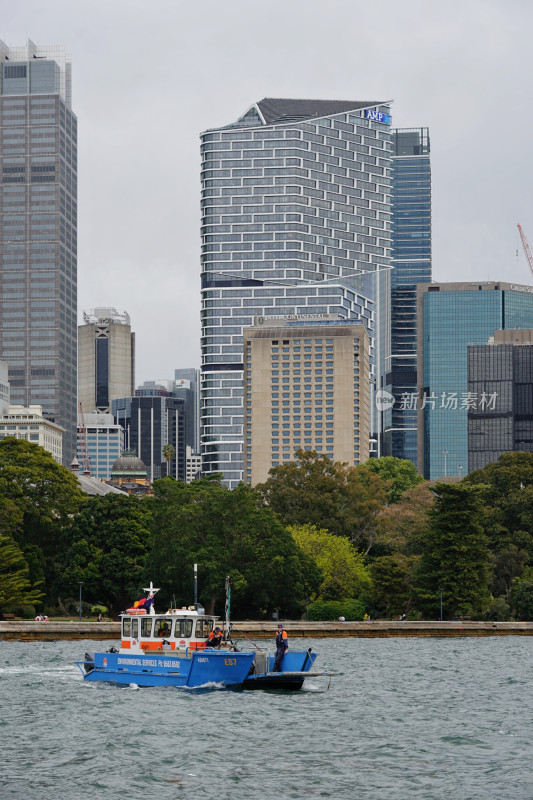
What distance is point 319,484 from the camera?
162375 millimetres

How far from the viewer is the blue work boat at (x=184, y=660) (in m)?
65.1

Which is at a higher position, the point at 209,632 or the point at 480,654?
the point at 209,632

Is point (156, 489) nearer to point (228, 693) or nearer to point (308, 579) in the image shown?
point (308, 579)

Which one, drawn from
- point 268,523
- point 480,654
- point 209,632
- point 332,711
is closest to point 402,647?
point 480,654

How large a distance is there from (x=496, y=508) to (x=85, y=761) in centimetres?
11727

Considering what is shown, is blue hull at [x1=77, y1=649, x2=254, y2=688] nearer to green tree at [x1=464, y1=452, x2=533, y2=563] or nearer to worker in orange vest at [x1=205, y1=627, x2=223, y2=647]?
worker in orange vest at [x1=205, y1=627, x2=223, y2=647]

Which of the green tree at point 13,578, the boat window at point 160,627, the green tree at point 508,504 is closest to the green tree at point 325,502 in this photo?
the green tree at point 508,504

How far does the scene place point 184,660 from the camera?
216 feet

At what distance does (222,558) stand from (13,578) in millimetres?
20090

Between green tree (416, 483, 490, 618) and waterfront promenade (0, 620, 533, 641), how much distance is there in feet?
10.1


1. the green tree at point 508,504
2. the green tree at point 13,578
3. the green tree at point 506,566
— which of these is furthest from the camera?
the green tree at point 508,504

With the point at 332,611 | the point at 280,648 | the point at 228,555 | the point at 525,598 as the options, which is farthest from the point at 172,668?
the point at 525,598

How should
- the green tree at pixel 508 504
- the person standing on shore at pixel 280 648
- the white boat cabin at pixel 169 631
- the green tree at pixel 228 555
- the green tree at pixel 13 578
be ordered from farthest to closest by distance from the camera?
1. the green tree at pixel 508 504
2. the green tree at pixel 13 578
3. the green tree at pixel 228 555
4. the white boat cabin at pixel 169 631
5. the person standing on shore at pixel 280 648

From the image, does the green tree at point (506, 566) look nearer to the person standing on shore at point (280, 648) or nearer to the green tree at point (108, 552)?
the green tree at point (108, 552)
